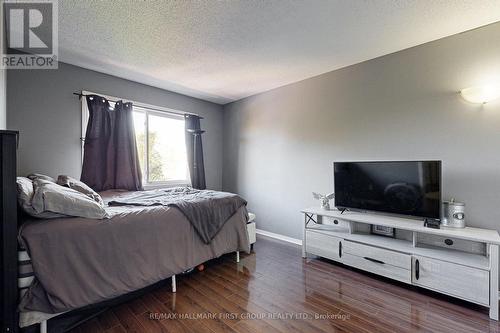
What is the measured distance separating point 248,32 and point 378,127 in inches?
72.8

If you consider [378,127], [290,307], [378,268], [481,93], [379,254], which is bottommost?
[290,307]

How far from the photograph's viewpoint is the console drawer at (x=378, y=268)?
2.11 meters

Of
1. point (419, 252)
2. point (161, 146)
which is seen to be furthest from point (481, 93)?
point (161, 146)

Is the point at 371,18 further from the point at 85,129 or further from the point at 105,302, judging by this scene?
the point at 85,129

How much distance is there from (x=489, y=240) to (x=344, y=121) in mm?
1808

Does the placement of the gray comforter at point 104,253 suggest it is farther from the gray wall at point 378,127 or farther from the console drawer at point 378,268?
the gray wall at point 378,127

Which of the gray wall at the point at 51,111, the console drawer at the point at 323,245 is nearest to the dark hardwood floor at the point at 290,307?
the console drawer at the point at 323,245

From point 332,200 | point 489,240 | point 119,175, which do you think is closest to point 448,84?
point 489,240

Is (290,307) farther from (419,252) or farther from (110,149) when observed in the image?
(110,149)

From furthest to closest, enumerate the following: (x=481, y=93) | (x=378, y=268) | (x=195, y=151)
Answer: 1. (x=195, y=151)
2. (x=378, y=268)
3. (x=481, y=93)

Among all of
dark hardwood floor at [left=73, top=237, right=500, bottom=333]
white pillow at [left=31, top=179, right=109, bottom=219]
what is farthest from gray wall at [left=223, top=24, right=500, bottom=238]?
white pillow at [left=31, top=179, right=109, bottom=219]

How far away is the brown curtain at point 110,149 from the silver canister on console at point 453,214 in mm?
3697

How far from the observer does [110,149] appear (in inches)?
121

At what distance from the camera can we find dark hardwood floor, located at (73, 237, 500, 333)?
1657 millimetres
